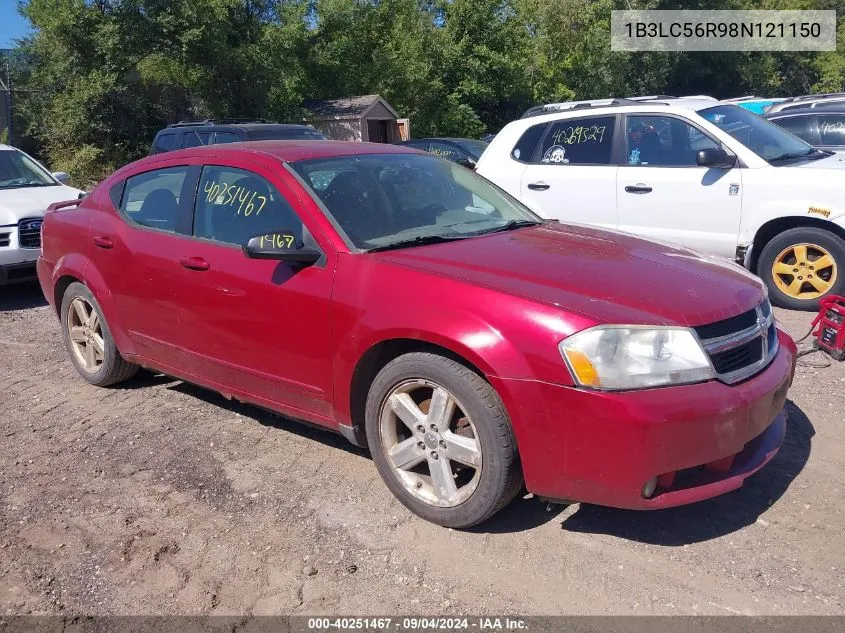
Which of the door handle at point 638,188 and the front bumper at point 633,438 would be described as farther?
the door handle at point 638,188

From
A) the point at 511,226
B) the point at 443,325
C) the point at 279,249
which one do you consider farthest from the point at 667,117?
the point at 443,325

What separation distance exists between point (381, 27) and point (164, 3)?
10.5 m

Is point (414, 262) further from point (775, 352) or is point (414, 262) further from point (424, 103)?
point (424, 103)

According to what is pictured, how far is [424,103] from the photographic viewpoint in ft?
113

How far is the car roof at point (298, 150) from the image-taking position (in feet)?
14.2

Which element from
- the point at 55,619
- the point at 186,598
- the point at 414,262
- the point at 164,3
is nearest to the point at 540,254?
the point at 414,262

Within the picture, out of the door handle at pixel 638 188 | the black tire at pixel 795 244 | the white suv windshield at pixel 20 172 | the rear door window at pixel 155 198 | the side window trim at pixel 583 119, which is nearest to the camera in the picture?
the rear door window at pixel 155 198

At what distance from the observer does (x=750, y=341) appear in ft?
11.0

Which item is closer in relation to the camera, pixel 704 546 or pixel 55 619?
pixel 55 619

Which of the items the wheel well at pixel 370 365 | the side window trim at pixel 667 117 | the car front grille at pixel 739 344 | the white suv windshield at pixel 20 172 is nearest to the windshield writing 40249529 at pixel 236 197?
the wheel well at pixel 370 365

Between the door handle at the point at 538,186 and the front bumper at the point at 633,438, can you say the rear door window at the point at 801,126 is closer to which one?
the door handle at the point at 538,186

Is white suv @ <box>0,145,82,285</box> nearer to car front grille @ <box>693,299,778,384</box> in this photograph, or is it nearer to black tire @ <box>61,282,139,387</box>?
black tire @ <box>61,282,139,387</box>

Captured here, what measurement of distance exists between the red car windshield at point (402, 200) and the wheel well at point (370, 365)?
52cm

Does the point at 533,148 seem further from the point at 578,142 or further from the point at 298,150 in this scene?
the point at 298,150
